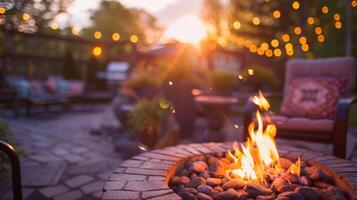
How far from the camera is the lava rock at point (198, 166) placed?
2312 mm

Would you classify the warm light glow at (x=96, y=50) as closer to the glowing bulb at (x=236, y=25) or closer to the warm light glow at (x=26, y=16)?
the warm light glow at (x=26, y=16)

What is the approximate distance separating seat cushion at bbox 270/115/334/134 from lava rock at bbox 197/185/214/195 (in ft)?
6.28

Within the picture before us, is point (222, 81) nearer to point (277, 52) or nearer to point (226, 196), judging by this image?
point (226, 196)

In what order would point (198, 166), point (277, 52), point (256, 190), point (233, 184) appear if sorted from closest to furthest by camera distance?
point (256, 190)
point (233, 184)
point (198, 166)
point (277, 52)

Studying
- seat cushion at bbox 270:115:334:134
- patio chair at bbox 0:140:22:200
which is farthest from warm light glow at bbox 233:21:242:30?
patio chair at bbox 0:140:22:200

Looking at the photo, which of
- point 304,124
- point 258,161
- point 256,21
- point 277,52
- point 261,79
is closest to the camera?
point 258,161

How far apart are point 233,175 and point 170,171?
→ 472mm

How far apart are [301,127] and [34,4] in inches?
133

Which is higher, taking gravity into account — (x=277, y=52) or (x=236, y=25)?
(x=236, y=25)

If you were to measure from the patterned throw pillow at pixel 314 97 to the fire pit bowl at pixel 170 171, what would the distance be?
1507 millimetres

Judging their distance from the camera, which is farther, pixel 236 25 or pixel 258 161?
pixel 236 25

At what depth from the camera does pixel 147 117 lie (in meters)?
4.53

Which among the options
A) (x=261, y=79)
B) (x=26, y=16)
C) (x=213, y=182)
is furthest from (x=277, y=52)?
(x=213, y=182)

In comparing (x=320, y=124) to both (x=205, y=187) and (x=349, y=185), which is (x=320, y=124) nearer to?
(x=349, y=185)
